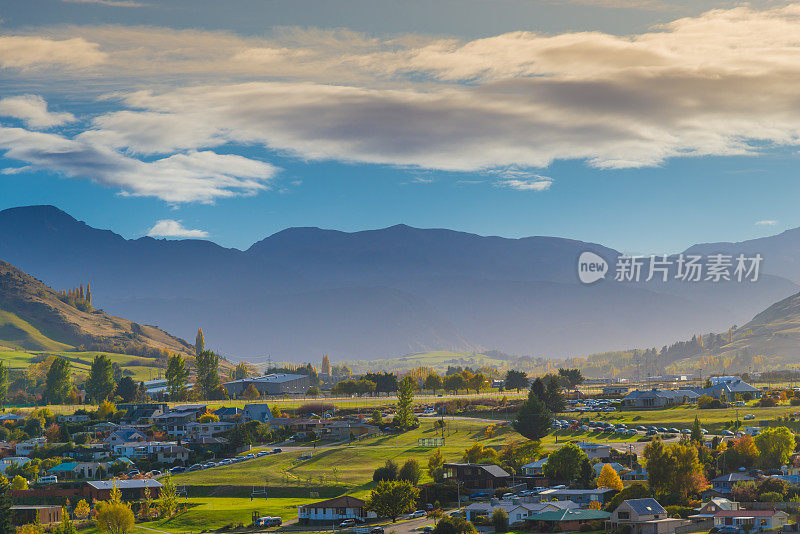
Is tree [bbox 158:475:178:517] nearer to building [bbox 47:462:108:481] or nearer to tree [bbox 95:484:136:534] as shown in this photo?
tree [bbox 95:484:136:534]

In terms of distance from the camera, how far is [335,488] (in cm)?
12350

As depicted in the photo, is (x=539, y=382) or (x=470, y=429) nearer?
(x=470, y=429)

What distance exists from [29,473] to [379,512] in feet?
228

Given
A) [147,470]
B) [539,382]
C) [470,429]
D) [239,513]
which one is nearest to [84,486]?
[147,470]

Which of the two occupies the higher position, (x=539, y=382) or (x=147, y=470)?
(x=539, y=382)

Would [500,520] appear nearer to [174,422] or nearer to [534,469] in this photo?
[534,469]

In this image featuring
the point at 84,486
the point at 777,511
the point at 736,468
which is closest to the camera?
the point at 777,511

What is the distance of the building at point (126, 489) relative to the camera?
438 feet

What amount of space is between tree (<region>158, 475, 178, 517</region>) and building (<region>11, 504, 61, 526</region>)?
1235cm

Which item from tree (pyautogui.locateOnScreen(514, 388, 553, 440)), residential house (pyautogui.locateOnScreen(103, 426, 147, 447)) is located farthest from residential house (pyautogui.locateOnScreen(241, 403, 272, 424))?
tree (pyautogui.locateOnScreen(514, 388, 553, 440))

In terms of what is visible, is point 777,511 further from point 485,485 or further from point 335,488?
point 335,488

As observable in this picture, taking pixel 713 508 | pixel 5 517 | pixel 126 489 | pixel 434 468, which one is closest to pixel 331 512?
pixel 434 468

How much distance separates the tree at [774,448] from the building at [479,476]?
28.6m

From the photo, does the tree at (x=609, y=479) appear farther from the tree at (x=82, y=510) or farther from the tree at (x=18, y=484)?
the tree at (x=18, y=484)
